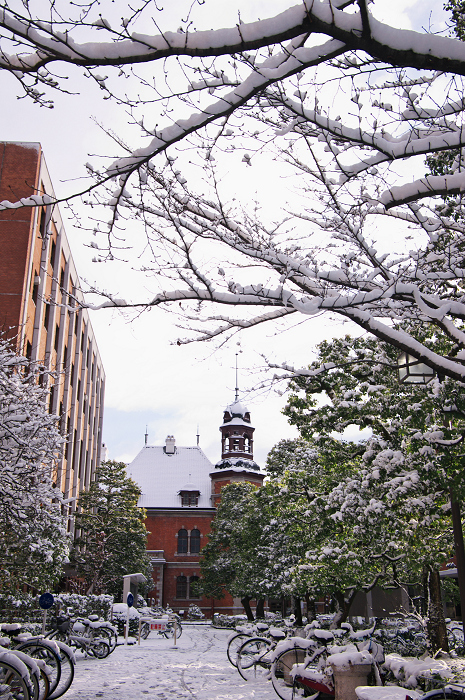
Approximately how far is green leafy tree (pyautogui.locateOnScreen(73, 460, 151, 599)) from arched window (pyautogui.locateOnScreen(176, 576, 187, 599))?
14.6 metres

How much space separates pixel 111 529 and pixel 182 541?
19.9 m

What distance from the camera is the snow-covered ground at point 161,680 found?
28.8ft

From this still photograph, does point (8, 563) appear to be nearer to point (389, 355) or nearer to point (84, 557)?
point (389, 355)

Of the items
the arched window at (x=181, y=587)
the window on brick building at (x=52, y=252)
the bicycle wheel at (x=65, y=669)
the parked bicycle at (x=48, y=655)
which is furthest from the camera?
the arched window at (x=181, y=587)

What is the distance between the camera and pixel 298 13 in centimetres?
374

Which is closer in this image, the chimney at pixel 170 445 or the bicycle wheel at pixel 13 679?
the bicycle wheel at pixel 13 679

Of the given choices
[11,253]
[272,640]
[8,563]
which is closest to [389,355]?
[272,640]

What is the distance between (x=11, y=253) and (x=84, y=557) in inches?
685

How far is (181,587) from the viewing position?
50219 mm

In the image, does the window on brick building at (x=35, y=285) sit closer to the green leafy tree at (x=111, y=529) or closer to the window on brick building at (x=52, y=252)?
the window on brick building at (x=52, y=252)

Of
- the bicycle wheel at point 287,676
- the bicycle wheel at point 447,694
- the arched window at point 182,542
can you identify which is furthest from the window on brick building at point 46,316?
the arched window at point 182,542

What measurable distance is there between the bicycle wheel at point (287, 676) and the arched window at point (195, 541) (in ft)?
143

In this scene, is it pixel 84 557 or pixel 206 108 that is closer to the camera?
pixel 206 108

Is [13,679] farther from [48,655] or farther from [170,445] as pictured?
[170,445]
